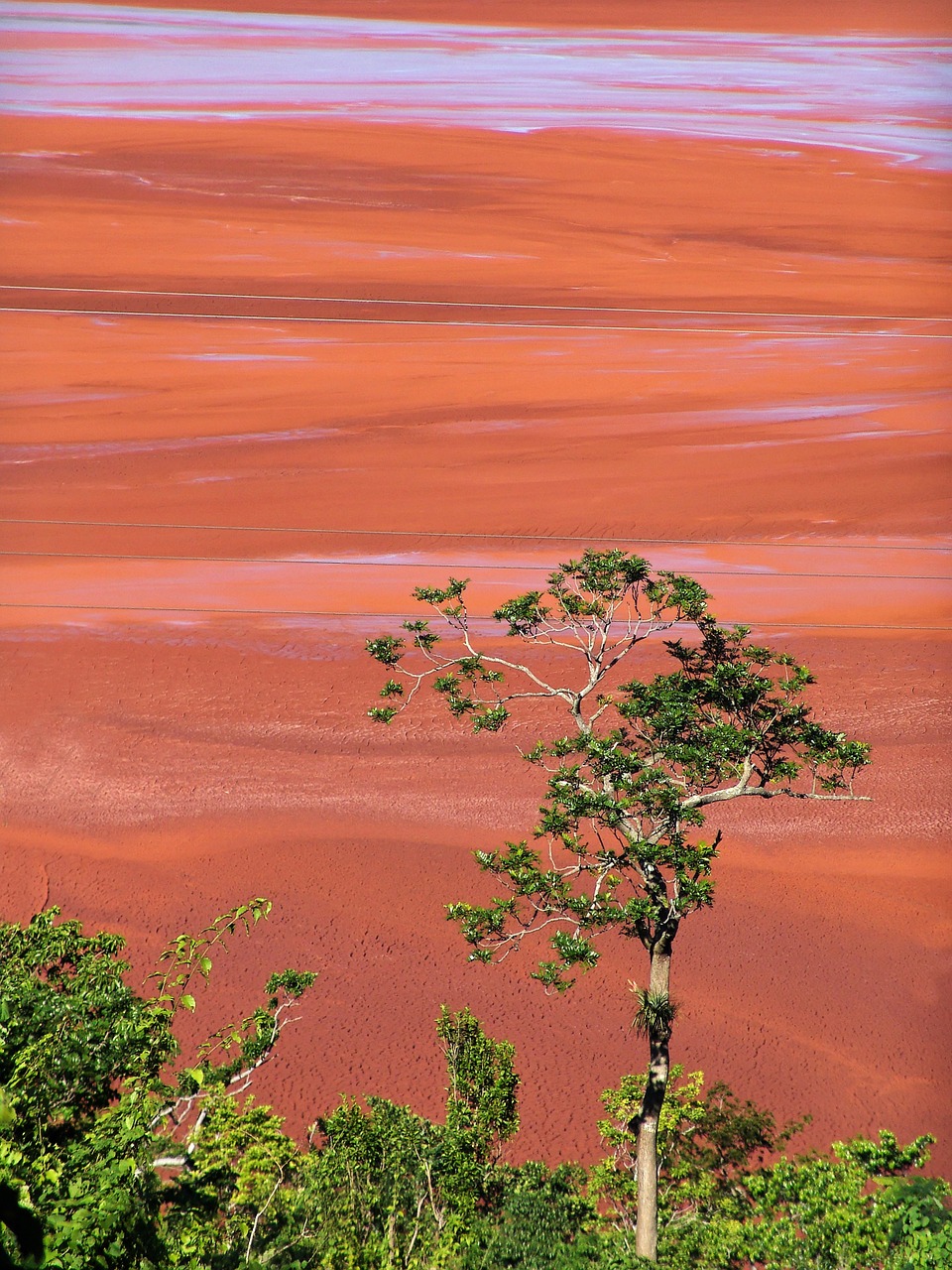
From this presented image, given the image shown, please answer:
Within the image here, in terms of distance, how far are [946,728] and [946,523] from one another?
114 inches

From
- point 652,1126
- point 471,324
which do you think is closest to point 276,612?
point 471,324

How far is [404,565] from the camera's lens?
40.0 feet

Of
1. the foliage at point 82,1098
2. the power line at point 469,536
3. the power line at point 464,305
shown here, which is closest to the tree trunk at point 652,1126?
the foliage at point 82,1098

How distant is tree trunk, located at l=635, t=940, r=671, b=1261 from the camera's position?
523 cm

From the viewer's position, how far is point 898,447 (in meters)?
12.3

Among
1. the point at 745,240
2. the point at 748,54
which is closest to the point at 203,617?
the point at 745,240

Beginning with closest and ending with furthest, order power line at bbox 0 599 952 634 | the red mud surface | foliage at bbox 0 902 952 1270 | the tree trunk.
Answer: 1. foliage at bbox 0 902 952 1270
2. the tree trunk
3. the red mud surface
4. power line at bbox 0 599 952 634

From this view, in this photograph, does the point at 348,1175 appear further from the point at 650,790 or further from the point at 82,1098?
the point at 650,790

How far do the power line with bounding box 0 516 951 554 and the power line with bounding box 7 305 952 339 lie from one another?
286 centimetres

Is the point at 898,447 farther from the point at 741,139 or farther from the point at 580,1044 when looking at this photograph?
the point at 580,1044

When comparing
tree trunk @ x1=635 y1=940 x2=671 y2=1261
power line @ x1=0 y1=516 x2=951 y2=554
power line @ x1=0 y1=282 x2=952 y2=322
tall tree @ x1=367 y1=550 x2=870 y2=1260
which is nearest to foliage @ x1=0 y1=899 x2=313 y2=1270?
tall tree @ x1=367 y1=550 x2=870 y2=1260

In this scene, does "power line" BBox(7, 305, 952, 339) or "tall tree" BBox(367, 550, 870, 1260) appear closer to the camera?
"tall tree" BBox(367, 550, 870, 1260)

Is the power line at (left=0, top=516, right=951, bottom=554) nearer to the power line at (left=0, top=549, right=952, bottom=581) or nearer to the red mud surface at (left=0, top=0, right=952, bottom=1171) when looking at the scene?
the red mud surface at (left=0, top=0, right=952, bottom=1171)

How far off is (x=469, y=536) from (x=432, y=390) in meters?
2.14
